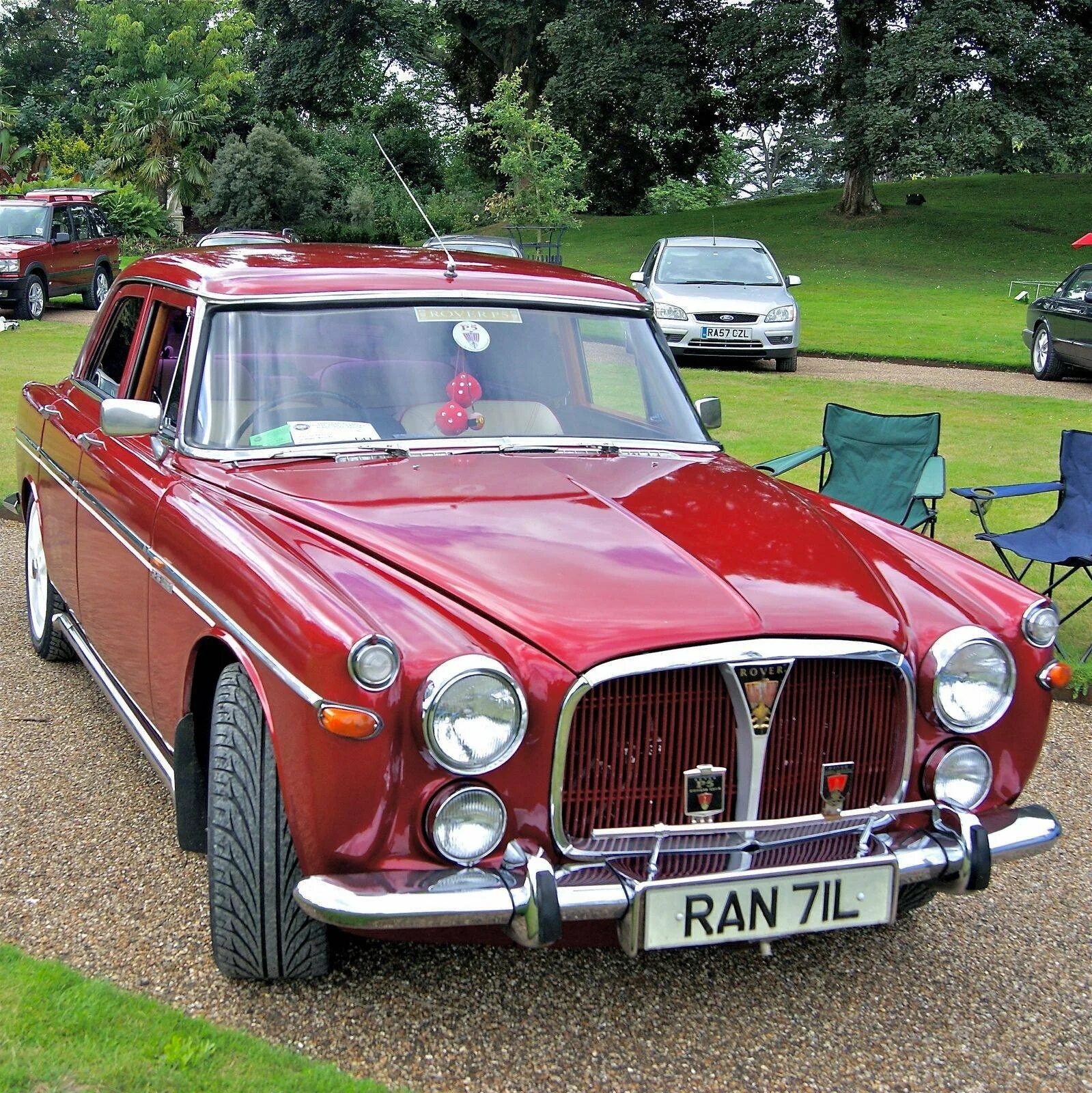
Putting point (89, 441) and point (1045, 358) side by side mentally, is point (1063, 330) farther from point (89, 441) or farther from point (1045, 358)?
point (89, 441)

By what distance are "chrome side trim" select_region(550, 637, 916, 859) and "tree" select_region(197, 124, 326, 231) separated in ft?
139

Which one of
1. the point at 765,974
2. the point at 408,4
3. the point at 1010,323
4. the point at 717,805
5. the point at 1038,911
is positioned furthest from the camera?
the point at 408,4

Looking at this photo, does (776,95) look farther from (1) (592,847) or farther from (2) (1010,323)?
(1) (592,847)

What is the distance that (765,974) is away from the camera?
3.41m

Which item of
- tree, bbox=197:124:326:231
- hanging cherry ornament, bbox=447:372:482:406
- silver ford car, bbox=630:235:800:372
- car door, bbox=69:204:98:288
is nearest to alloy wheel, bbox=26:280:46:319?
car door, bbox=69:204:98:288

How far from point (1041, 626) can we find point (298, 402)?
2.28m

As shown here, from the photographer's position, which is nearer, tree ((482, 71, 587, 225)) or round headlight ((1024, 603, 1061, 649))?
round headlight ((1024, 603, 1061, 649))

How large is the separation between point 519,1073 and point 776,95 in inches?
1460

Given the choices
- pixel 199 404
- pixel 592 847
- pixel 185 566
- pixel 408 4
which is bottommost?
pixel 592 847

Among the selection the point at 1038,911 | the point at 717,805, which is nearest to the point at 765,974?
the point at 717,805

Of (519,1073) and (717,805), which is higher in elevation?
(717,805)

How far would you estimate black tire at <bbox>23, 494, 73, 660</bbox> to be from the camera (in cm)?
561

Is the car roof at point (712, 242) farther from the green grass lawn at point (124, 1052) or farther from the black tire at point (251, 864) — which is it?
the green grass lawn at point (124, 1052)

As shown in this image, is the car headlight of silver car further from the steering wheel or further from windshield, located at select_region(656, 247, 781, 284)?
the steering wheel
